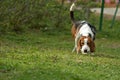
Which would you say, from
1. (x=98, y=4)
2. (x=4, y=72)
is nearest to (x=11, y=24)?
(x=4, y=72)

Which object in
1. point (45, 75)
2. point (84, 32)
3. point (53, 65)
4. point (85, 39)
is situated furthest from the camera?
point (84, 32)

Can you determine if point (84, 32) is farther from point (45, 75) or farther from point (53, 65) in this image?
point (45, 75)

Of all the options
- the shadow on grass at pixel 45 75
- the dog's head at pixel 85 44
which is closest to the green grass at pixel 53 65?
the shadow on grass at pixel 45 75

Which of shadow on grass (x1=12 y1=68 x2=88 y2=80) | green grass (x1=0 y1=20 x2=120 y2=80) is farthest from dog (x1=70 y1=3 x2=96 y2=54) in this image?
shadow on grass (x1=12 y1=68 x2=88 y2=80)

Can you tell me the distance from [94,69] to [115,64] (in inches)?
39.8

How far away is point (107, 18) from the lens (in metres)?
25.8

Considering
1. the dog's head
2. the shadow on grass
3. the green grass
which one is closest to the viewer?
the shadow on grass

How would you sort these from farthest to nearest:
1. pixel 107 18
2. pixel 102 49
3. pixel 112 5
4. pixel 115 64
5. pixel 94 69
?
1. pixel 112 5
2. pixel 107 18
3. pixel 102 49
4. pixel 115 64
5. pixel 94 69

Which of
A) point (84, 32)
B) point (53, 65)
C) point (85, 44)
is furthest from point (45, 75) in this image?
point (84, 32)

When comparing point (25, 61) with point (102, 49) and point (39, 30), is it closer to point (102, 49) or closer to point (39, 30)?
point (102, 49)

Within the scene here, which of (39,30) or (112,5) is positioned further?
(112,5)

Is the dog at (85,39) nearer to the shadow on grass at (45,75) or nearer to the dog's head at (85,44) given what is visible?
the dog's head at (85,44)

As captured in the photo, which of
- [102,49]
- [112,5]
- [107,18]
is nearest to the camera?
[102,49]

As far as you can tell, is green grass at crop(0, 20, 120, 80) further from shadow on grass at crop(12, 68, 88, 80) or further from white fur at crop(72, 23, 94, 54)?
white fur at crop(72, 23, 94, 54)
